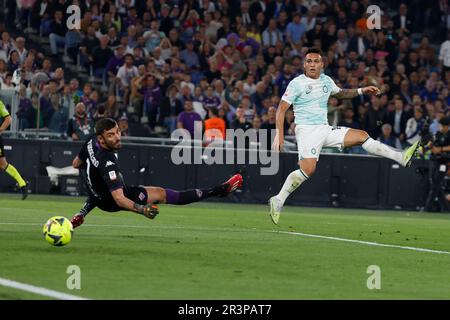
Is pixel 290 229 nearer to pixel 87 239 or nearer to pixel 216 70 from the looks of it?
pixel 87 239

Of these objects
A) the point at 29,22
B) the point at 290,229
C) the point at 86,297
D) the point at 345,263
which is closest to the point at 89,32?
the point at 29,22

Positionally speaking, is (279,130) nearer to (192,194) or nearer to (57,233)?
(192,194)

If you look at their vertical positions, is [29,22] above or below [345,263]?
above

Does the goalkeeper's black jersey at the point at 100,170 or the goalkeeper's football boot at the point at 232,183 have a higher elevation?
the goalkeeper's black jersey at the point at 100,170

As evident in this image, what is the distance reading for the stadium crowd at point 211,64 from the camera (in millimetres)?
27812


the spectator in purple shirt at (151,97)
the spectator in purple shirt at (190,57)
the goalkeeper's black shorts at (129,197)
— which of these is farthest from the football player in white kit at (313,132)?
the spectator in purple shirt at (190,57)

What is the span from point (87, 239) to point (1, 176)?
13.2 meters

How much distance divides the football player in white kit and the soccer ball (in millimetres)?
4643

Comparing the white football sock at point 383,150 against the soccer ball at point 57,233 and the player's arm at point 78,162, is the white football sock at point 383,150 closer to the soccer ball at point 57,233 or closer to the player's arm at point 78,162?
the player's arm at point 78,162

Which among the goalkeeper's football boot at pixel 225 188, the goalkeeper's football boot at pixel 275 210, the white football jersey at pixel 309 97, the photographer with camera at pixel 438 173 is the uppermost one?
the white football jersey at pixel 309 97

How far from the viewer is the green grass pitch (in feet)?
32.3

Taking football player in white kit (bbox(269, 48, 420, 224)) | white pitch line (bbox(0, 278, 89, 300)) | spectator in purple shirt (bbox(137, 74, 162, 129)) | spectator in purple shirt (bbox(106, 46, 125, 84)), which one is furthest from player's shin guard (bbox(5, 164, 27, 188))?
white pitch line (bbox(0, 278, 89, 300))

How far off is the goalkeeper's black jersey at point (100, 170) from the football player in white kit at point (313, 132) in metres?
3.76

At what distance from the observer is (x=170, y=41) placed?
102 ft
